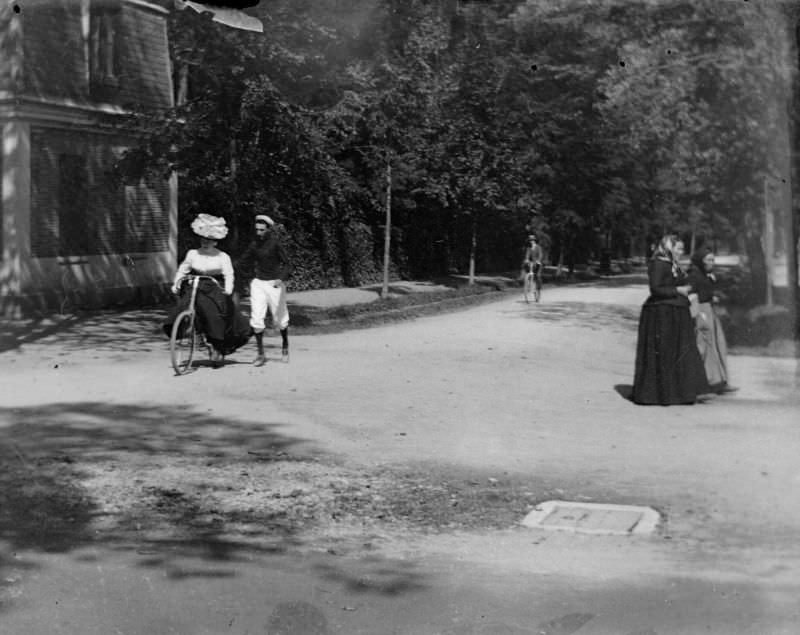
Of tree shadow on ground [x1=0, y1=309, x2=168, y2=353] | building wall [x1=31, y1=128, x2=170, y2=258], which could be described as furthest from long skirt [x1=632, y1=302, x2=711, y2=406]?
building wall [x1=31, y1=128, x2=170, y2=258]

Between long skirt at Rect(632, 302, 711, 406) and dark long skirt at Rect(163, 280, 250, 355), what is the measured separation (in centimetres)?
453

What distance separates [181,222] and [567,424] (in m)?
18.7

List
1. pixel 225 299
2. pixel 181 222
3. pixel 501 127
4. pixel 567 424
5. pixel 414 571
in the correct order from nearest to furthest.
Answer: pixel 414 571
pixel 567 424
pixel 225 299
pixel 181 222
pixel 501 127

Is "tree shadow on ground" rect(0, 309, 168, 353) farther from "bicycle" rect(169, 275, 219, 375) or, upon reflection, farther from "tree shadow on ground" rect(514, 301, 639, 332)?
"tree shadow on ground" rect(514, 301, 639, 332)

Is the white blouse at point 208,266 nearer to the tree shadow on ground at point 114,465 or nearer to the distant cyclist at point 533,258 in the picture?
the tree shadow on ground at point 114,465

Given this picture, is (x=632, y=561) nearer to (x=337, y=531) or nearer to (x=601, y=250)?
(x=337, y=531)

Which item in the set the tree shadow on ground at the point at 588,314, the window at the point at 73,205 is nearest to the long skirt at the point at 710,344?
the tree shadow on ground at the point at 588,314

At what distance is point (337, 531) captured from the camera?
7352mm

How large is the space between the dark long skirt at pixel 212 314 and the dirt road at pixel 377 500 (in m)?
0.40

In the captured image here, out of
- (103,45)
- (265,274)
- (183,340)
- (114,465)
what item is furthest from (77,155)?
(114,465)

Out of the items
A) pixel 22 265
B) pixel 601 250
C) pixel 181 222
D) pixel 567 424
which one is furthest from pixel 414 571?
pixel 601 250

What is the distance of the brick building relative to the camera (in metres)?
22.9

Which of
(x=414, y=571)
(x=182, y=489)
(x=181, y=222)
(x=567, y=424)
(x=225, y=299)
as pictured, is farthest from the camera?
(x=181, y=222)

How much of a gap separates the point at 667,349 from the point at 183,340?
510 cm
